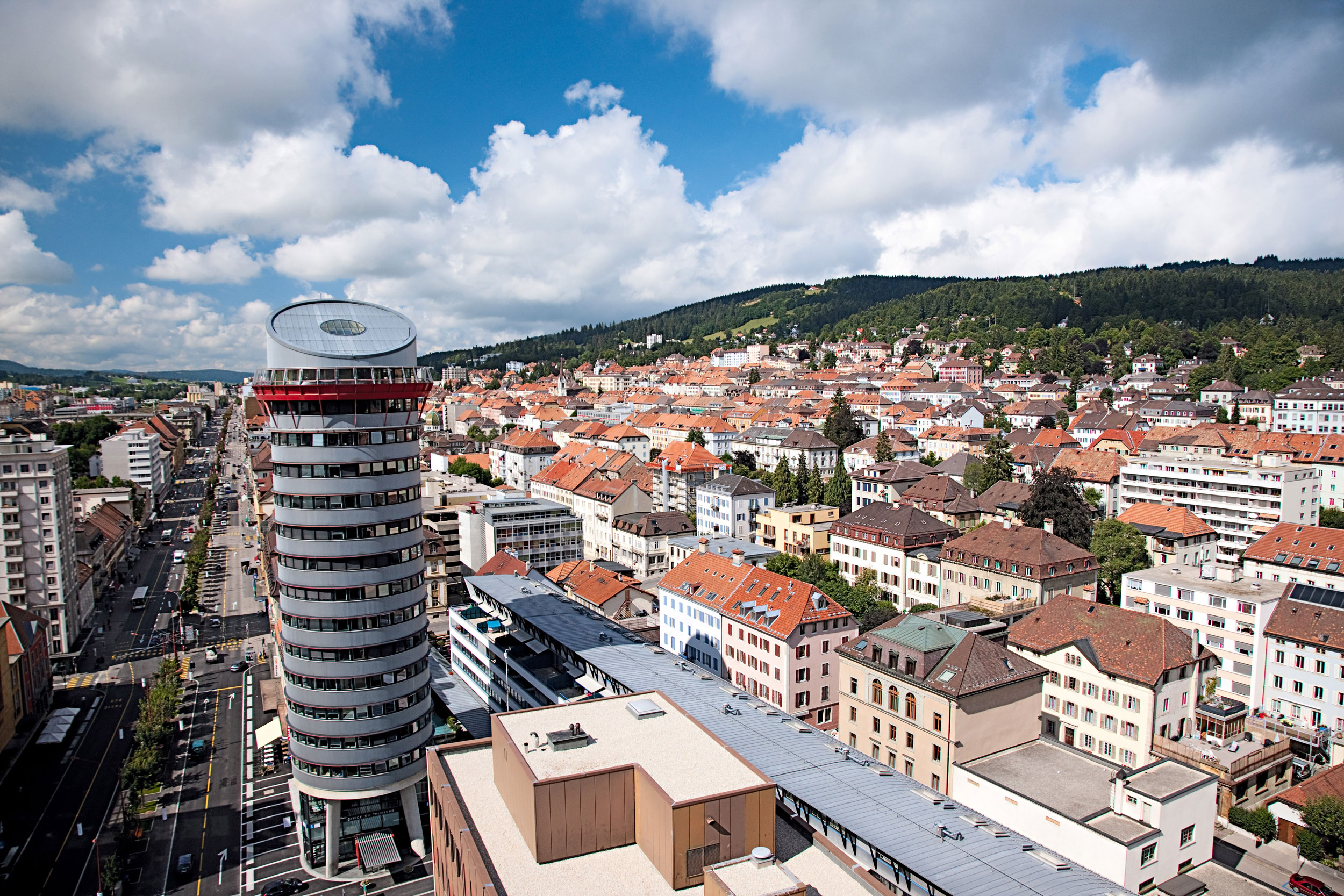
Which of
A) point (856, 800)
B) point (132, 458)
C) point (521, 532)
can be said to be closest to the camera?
point (856, 800)

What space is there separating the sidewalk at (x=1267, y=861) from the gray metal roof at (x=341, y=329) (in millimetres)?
49668

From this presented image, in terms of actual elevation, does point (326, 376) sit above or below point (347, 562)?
above

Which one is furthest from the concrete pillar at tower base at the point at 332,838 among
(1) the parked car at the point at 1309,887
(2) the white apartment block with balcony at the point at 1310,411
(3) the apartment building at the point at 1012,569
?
(2) the white apartment block with balcony at the point at 1310,411

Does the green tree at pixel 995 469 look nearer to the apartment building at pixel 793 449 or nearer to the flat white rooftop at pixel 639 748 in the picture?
the apartment building at pixel 793 449

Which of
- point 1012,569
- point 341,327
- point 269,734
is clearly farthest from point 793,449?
point 341,327

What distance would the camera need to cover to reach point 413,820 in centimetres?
4416

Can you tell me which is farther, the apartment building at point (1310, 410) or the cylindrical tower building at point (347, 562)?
the apartment building at point (1310, 410)

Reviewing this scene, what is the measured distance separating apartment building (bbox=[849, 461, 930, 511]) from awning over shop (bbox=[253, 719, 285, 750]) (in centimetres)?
6770

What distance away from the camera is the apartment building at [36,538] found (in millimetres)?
74688

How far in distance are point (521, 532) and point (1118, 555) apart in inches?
2317

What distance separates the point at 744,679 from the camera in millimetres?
58094

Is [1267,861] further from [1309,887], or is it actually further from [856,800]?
[856,800]

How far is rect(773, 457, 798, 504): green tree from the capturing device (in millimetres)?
103562

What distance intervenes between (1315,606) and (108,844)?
246 ft
